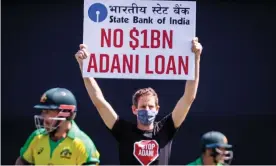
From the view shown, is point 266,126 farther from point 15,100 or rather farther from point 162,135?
point 162,135

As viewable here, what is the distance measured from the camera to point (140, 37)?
7.37 m

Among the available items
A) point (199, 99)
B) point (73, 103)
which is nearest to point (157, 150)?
point (73, 103)

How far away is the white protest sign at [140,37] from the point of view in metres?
7.23

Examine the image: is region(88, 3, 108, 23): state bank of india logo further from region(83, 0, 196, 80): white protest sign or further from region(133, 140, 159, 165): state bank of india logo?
region(133, 140, 159, 165): state bank of india logo

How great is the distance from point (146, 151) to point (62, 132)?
0.70 m

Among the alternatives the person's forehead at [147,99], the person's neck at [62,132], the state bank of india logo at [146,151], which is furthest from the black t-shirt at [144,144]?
the person's neck at [62,132]

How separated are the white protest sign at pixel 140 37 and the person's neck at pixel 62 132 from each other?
1.04 m

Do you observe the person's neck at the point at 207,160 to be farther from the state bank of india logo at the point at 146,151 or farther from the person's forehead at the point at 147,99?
the person's forehead at the point at 147,99

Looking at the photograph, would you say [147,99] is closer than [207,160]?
No

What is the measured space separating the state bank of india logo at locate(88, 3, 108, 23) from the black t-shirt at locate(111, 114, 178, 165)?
40.1 inches

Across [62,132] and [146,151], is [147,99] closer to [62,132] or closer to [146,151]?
[146,151]

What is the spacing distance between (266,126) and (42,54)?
8.31ft

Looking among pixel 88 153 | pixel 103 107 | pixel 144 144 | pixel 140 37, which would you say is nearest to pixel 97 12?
pixel 140 37

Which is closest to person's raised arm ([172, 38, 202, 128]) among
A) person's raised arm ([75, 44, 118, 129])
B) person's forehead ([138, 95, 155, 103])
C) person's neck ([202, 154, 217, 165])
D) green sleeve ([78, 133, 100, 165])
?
person's forehead ([138, 95, 155, 103])
